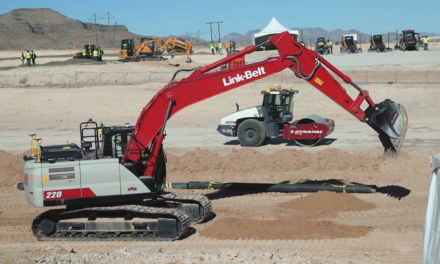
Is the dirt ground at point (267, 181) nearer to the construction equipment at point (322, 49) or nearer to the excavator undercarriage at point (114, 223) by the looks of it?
the excavator undercarriage at point (114, 223)

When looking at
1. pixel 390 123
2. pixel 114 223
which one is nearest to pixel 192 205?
pixel 114 223

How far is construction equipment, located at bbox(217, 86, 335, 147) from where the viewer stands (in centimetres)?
2527

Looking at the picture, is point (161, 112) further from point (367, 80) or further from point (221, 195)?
point (367, 80)

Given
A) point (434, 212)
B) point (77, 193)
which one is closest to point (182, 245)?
point (77, 193)

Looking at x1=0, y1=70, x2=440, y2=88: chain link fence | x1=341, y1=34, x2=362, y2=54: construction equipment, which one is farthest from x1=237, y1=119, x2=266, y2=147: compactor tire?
x1=341, y1=34, x2=362, y2=54: construction equipment

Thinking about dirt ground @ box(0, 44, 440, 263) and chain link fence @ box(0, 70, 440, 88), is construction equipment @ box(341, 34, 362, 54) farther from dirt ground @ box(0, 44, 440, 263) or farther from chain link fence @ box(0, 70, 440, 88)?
dirt ground @ box(0, 44, 440, 263)

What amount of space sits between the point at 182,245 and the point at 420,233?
4933mm

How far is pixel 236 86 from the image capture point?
50.0ft

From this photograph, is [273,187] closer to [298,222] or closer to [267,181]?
[267,181]

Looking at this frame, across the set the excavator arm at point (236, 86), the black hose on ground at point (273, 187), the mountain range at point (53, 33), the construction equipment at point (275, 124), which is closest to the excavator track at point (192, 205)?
the excavator arm at point (236, 86)

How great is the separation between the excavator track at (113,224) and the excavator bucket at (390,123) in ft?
15.6

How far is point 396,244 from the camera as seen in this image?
1338 cm

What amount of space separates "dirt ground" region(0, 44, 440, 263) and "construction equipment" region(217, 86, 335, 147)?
499 mm

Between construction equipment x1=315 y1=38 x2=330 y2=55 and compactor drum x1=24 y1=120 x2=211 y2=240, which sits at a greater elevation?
construction equipment x1=315 y1=38 x2=330 y2=55
